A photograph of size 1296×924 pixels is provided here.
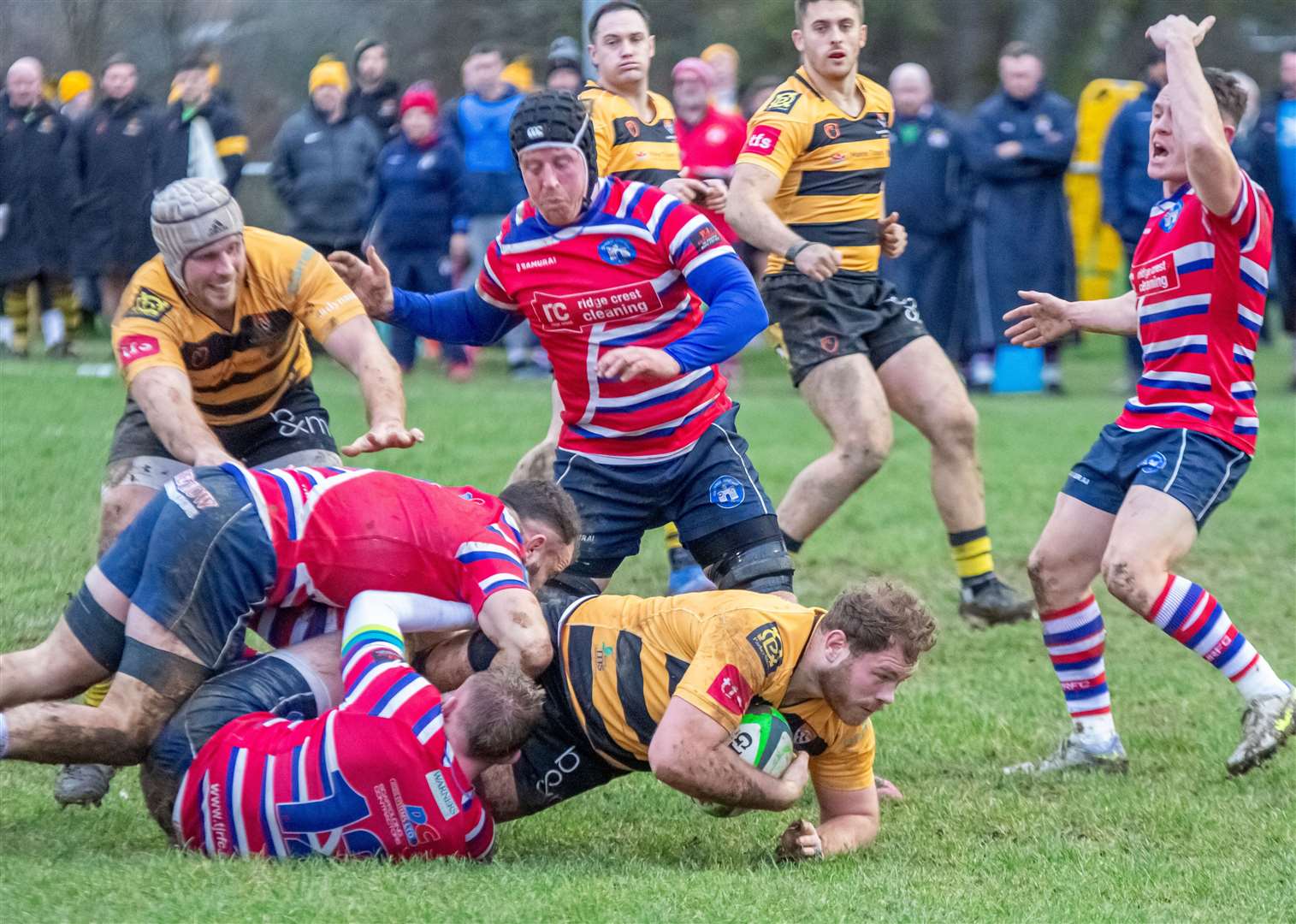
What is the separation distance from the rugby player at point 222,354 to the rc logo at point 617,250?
0.75m

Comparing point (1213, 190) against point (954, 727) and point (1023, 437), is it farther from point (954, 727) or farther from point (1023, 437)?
point (1023, 437)

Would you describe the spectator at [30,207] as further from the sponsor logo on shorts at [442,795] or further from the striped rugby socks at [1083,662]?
the sponsor logo on shorts at [442,795]

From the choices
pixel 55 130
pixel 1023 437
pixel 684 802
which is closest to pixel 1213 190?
pixel 684 802

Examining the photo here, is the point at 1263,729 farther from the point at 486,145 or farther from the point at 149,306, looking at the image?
the point at 486,145

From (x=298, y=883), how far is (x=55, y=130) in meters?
11.8

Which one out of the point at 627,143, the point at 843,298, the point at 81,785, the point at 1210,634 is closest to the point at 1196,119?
the point at 1210,634

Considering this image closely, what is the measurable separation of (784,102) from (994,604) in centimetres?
224

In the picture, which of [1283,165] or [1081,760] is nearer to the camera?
[1081,760]

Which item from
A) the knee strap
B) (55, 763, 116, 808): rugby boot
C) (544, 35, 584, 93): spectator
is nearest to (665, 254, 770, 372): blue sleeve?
the knee strap

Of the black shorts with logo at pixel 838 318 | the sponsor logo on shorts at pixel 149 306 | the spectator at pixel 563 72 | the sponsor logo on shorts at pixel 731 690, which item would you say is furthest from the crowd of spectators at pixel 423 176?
the sponsor logo on shorts at pixel 731 690

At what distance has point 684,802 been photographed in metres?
5.32

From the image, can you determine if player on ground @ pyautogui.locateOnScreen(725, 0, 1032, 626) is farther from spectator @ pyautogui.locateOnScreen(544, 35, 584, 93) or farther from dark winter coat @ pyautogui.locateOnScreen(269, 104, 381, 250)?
dark winter coat @ pyautogui.locateOnScreen(269, 104, 381, 250)

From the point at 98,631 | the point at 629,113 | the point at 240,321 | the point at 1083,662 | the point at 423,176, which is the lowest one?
the point at 1083,662

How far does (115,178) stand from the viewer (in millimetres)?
14352
